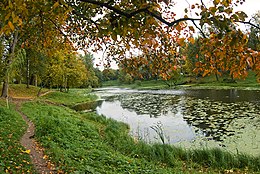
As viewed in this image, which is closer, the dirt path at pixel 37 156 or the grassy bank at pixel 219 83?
the dirt path at pixel 37 156

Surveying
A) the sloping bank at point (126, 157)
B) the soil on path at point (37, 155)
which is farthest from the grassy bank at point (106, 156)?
the soil on path at point (37, 155)

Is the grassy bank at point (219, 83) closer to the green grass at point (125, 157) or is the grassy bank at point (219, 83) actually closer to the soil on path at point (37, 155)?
the green grass at point (125, 157)

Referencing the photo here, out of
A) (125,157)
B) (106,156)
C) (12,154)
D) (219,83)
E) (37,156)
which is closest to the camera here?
(12,154)

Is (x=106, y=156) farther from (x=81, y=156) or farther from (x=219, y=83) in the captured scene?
(x=219, y=83)

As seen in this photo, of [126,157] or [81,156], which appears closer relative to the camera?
[81,156]

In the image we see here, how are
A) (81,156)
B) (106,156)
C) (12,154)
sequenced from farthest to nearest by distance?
1. (106,156)
2. (81,156)
3. (12,154)

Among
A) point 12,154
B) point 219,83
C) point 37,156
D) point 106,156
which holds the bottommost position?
point 106,156

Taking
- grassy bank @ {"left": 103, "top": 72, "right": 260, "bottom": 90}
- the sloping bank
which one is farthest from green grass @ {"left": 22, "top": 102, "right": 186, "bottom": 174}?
grassy bank @ {"left": 103, "top": 72, "right": 260, "bottom": 90}

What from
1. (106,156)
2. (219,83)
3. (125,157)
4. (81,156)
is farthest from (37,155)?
(219,83)

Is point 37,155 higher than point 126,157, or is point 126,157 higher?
point 37,155

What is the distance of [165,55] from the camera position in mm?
4484

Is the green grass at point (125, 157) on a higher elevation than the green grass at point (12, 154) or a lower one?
lower

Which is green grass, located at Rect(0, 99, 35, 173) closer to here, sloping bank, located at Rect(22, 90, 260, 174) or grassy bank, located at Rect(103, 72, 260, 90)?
sloping bank, located at Rect(22, 90, 260, 174)

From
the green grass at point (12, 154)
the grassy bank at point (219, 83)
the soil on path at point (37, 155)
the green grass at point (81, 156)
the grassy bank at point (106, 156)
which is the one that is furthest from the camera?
the grassy bank at point (219, 83)
